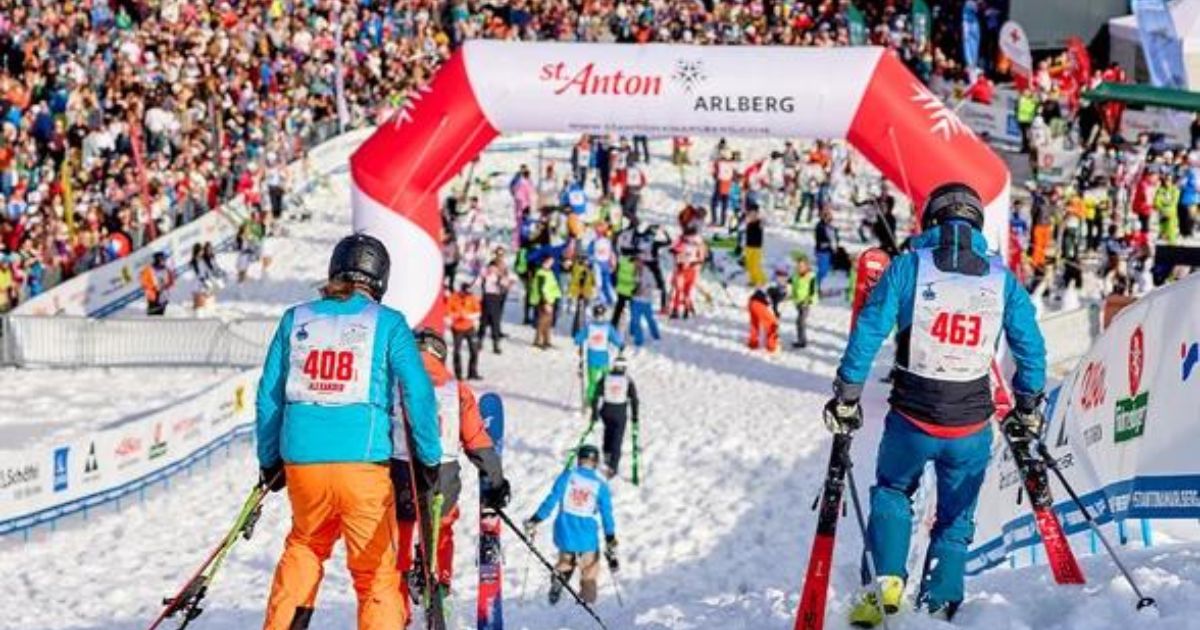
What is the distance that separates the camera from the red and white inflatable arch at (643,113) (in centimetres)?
1686

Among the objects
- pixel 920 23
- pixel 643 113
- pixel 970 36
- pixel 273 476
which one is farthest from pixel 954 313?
pixel 920 23

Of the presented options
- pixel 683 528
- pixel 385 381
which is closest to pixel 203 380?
pixel 683 528

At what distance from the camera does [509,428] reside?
1744 centimetres

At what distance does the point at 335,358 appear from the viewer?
6359mm

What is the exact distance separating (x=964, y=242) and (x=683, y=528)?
810cm

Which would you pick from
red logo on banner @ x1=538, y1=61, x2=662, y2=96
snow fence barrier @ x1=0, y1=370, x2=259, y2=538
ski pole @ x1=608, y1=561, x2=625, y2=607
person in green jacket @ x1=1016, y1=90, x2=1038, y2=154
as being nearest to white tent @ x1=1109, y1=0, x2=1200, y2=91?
person in green jacket @ x1=1016, y1=90, x2=1038, y2=154

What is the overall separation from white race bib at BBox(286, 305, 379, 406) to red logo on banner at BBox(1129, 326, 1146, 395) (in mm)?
4131

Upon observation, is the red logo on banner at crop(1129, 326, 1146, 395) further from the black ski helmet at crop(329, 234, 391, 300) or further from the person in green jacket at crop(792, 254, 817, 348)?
Answer: the person in green jacket at crop(792, 254, 817, 348)

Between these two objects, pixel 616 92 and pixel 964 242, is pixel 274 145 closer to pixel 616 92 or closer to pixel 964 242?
pixel 616 92

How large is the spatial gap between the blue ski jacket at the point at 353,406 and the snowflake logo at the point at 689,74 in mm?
11244

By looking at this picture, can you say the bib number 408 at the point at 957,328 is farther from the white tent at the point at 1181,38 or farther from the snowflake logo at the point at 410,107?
the white tent at the point at 1181,38

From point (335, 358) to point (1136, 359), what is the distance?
4.31 metres

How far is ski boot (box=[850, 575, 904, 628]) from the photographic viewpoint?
679 cm

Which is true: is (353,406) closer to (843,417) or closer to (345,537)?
(345,537)
